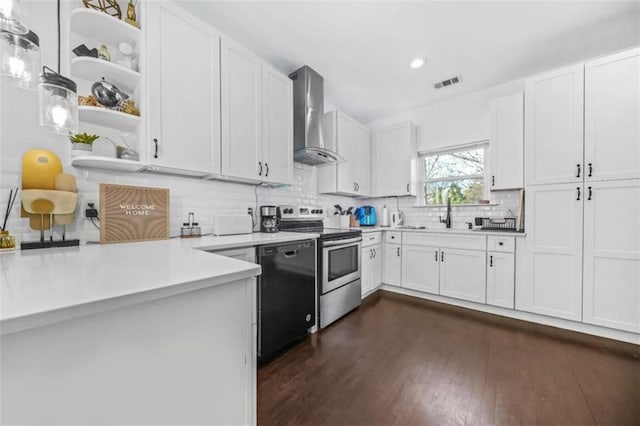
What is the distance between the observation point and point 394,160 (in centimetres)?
379

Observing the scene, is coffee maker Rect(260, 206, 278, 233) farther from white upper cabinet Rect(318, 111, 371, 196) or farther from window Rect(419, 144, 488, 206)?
window Rect(419, 144, 488, 206)

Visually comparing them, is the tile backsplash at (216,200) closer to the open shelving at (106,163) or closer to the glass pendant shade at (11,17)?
the open shelving at (106,163)

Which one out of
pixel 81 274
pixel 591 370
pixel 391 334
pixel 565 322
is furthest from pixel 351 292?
pixel 81 274

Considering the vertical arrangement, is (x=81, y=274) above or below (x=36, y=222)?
below

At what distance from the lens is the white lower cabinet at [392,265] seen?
3.36m

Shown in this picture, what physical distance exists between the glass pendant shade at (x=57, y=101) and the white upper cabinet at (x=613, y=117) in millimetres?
3780

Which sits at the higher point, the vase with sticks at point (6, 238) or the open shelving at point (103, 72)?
the open shelving at point (103, 72)

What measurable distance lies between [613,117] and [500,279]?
5.83 feet

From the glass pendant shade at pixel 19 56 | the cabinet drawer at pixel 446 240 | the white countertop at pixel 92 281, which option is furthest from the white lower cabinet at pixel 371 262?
the glass pendant shade at pixel 19 56

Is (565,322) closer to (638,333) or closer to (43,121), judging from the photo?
(638,333)

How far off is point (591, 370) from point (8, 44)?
3608 mm

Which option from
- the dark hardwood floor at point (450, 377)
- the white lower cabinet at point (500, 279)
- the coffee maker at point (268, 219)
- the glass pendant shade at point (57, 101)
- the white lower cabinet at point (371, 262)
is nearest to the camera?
the glass pendant shade at point (57, 101)

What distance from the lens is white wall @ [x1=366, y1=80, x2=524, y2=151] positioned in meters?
3.21

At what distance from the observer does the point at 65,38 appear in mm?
1544
